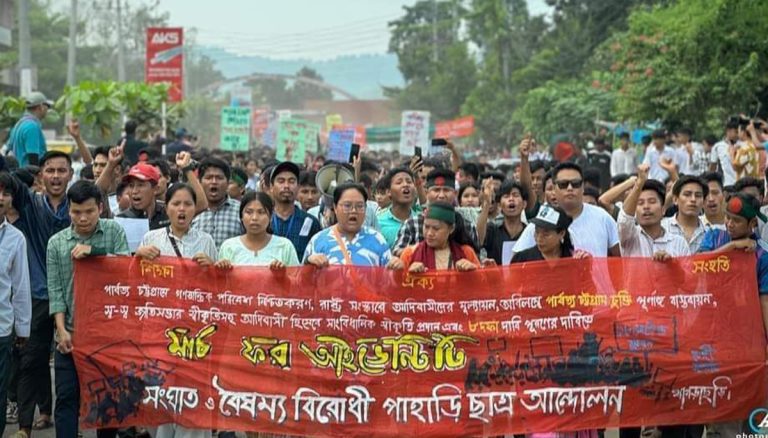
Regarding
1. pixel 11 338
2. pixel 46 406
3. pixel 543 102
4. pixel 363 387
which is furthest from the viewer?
pixel 543 102

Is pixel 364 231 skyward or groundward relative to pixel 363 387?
skyward

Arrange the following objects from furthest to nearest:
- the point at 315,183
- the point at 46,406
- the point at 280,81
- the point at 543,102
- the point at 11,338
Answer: the point at 280,81 → the point at 543,102 → the point at 315,183 → the point at 46,406 → the point at 11,338

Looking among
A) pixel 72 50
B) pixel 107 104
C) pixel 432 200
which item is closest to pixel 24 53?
pixel 107 104

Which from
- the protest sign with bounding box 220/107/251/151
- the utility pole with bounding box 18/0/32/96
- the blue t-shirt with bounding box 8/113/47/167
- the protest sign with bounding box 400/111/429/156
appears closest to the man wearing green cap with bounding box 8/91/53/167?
the blue t-shirt with bounding box 8/113/47/167

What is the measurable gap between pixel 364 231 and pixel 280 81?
138270 millimetres

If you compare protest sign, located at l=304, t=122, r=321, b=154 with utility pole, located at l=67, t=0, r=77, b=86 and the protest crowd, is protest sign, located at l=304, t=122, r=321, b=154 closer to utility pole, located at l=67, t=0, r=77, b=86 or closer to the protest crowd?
utility pole, located at l=67, t=0, r=77, b=86

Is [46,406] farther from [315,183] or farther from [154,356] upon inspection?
[315,183]

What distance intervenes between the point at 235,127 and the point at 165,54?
13286 millimetres

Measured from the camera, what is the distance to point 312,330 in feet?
24.8

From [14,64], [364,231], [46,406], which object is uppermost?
[14,64]

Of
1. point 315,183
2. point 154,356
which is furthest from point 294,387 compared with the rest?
point 315,183

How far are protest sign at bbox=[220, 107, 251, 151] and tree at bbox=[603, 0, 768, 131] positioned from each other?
800 centimetres

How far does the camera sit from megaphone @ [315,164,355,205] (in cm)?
977

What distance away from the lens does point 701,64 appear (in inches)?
934
